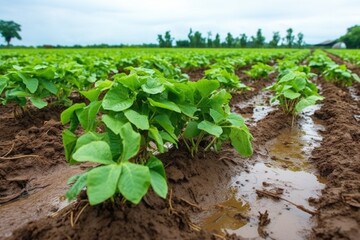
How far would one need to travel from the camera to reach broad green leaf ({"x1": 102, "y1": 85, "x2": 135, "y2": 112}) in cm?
193

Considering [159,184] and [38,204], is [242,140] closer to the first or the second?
[159,184]

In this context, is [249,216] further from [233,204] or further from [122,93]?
[122,93]

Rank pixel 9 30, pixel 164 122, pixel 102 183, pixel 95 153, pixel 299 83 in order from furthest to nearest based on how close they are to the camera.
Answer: pixel 9 30
pixel 299 83
pixel 164 122
pixel 95 153
pixel 102 183

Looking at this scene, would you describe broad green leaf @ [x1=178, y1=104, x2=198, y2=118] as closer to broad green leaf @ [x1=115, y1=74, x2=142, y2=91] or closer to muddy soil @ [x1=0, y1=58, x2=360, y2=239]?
broad green leaf @ [x1=115, y1=74, x2=142, y2=91]

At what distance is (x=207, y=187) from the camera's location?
2449 millimetres

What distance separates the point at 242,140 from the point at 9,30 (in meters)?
73.0

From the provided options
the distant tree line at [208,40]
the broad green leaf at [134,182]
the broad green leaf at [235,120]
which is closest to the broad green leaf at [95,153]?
the broad green leaf at [134,182]

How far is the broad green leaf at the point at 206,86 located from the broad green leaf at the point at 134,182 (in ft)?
3.62

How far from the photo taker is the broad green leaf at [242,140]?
2.46 meters

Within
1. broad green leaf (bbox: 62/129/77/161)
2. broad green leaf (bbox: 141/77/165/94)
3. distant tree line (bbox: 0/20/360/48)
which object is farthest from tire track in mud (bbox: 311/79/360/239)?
distant tree line (bbox: 0/20/360/48)

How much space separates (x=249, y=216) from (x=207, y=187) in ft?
1.42

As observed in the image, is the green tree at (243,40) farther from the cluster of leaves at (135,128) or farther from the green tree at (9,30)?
the cluster of leaves at (135,128)

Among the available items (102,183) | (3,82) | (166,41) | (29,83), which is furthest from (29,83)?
(166,41)

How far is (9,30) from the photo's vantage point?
Result: 64.7 meters
